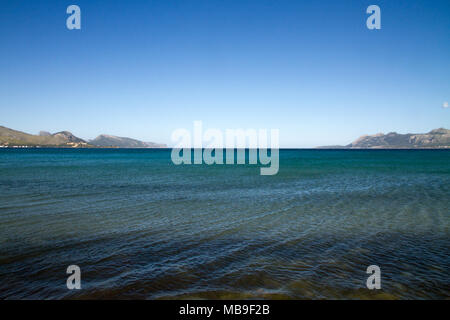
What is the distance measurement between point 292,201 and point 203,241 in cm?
1113

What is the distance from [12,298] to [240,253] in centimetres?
672

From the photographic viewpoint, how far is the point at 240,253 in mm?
10273

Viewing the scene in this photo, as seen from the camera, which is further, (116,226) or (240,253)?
(116,226)

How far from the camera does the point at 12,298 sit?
→ 711 cm

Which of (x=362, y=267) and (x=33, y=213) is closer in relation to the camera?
(x=362, y=267)

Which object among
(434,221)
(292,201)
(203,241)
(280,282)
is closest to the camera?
(280,282)

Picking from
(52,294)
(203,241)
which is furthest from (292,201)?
(52,294)

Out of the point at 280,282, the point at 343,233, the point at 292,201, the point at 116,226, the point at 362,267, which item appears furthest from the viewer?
the point at 292,201

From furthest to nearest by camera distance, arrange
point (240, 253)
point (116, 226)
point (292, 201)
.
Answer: point (292, 201) < point (116, 226) < point (240, 253)
